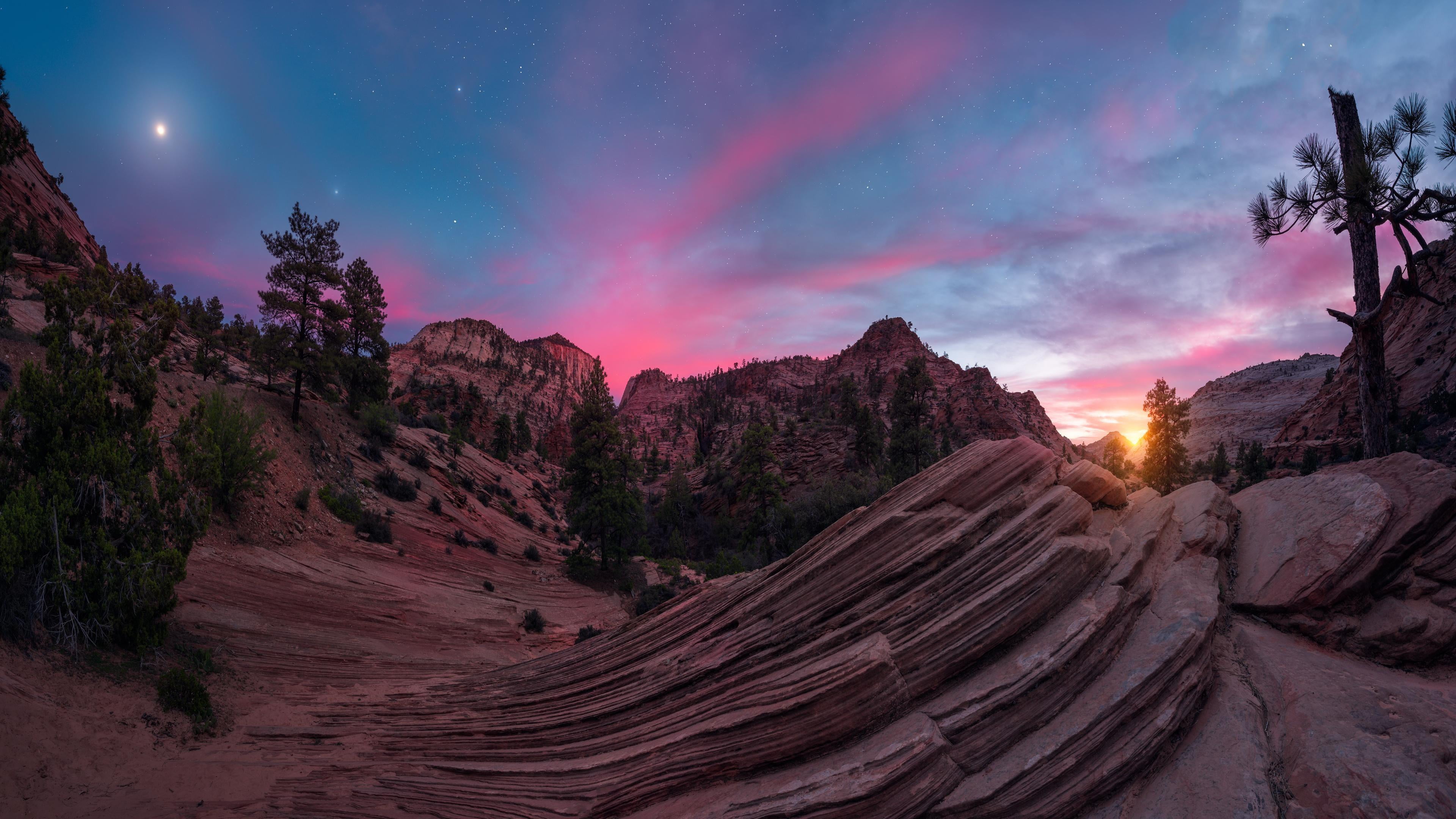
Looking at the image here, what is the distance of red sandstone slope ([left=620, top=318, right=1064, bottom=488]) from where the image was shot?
60938mm

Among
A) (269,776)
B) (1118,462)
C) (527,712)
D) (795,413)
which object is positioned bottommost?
(269,776)

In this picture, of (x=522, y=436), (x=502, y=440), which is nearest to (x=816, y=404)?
(x=522, y=436)

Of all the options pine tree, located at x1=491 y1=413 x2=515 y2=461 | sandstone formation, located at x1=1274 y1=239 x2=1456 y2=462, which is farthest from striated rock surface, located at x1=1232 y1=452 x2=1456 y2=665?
pine tree, located at x1=491 y1=413 x2=515 y2=461

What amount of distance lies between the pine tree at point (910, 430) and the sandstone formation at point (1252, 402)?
122 feet

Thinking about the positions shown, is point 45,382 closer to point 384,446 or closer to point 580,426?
point 580,426

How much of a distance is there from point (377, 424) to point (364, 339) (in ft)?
18.6

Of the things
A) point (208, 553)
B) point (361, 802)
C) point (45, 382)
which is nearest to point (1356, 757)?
point (361, 802)

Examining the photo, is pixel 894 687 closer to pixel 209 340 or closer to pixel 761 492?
pixel 761 492

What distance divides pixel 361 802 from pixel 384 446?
3201 centimetres

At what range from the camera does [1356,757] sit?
16.2 feet

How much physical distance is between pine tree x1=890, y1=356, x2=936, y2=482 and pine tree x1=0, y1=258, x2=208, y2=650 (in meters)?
45.9

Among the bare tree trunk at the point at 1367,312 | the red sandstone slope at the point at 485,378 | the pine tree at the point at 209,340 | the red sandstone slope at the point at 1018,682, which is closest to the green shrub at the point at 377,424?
the pine tree at the point at 209,340

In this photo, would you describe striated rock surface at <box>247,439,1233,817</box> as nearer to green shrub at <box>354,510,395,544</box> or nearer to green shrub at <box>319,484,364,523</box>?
green shrub at <box>354,510,395,544</box>

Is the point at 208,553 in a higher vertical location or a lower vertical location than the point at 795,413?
lower
